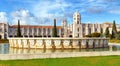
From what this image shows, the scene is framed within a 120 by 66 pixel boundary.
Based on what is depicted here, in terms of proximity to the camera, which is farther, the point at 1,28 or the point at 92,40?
the point at 1,28

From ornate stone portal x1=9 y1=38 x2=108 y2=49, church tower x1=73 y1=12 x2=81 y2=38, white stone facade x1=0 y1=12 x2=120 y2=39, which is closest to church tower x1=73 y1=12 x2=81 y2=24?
church tower x1=73 y1=12 x2=81 y2=38

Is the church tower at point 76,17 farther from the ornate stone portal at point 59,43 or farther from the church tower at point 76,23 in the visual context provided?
the ornate stone portal at point 59,43

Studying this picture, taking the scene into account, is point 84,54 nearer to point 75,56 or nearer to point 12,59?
point 75,56

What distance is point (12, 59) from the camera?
19906 mm

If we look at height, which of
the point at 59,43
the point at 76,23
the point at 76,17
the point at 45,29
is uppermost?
the point at 76,17

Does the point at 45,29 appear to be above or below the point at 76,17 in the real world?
below

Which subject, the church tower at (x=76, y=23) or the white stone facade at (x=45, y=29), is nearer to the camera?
the church tower at (x=76, y=23)

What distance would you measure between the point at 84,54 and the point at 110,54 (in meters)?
2.72

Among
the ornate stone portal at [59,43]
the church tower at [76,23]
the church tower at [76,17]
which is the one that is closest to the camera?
the ornate stone portal at [59,43]

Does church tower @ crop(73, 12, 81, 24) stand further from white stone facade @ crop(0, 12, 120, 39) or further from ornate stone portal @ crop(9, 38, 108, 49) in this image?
ornate stone portal @ crop(9, 38, 108, 49)

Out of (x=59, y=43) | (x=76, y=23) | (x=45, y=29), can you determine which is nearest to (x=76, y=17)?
(x=76, y=23)

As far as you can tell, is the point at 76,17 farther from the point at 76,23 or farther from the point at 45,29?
the point at 45,29

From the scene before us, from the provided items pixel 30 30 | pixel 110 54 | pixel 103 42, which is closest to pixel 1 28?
pixel 30 30

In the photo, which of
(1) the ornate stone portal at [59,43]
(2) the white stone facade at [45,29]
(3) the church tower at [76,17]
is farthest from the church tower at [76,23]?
(1) the ornate stone portal at [59,43]
